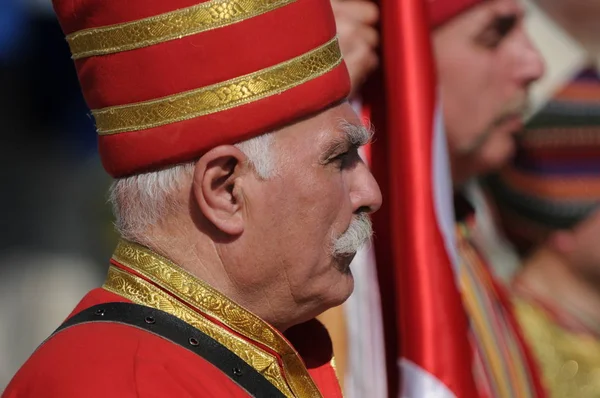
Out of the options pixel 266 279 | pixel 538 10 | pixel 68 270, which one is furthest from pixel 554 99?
pixel 266 279

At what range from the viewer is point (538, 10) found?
7.62 meters

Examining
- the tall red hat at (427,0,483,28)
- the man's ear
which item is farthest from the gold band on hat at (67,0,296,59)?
the tall red hat at (427,0,483,28)

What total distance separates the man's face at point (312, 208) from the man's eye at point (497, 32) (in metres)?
1.74

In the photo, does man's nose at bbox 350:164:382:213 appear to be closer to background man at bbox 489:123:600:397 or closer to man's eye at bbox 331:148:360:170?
man's eye at bbox 331:148:360:170

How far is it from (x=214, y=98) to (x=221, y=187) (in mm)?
167

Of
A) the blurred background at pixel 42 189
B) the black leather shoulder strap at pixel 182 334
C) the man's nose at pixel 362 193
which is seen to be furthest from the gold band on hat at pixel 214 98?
the blurred background at pixel 42 189

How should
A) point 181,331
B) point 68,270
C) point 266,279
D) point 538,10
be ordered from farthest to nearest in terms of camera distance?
point 538,10
point 68,270
point 266,279
point 181,331

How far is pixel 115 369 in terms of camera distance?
181cm

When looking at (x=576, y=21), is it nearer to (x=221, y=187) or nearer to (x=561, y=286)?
(x=561, y=286)

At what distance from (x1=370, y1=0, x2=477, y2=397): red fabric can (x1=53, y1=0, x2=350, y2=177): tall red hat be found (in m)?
0.94

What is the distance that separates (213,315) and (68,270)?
4558 millimetres

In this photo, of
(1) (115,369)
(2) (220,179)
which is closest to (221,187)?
(2) (220,179)

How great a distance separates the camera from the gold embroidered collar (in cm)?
198

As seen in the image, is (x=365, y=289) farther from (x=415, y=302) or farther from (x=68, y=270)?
(x=68, y=270)
